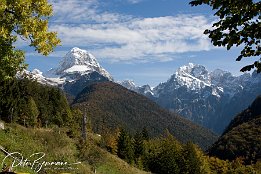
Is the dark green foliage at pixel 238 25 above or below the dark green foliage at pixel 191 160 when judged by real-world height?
above

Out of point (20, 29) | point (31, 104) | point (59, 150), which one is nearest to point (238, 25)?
point (20, 29)

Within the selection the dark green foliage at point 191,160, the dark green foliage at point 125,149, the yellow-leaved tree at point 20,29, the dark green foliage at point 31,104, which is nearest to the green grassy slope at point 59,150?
the dark green foliage at point 31,104

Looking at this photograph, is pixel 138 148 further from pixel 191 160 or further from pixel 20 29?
pixel 20 29

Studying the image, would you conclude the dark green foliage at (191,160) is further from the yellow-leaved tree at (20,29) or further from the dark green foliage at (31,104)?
the yellow-leaved tree at (20,29)

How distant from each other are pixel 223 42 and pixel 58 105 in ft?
358

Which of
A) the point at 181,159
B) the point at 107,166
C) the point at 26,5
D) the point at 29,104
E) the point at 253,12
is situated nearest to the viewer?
the point at 253,12

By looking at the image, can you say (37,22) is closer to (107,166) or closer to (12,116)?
(107,166)

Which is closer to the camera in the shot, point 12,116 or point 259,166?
point 12,116

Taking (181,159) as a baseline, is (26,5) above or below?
above

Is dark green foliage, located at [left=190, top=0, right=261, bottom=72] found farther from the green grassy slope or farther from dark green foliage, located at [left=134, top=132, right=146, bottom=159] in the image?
dark green foliage, located at [left=134, top=132, right=146, bottom=159]

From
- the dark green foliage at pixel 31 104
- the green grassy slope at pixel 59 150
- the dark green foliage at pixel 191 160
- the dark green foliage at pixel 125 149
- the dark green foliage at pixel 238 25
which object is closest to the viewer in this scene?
the dark green foliage at pixel 238 25

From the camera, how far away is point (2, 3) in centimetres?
1427

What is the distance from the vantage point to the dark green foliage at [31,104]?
83944 mm

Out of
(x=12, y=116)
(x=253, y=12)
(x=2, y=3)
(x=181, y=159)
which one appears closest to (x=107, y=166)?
(x=12, y=116)
